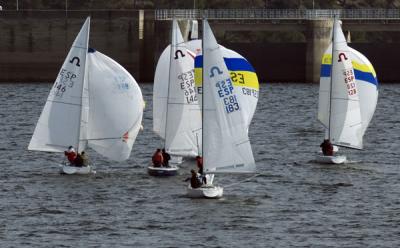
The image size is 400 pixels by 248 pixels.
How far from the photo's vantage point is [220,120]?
53375 mm

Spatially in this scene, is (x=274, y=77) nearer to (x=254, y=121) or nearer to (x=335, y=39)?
(x=254, y=121)

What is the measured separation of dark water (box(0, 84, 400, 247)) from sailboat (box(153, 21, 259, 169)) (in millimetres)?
2122

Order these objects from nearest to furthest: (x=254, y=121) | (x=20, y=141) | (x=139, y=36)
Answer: (x=20, y=141) < (x=254, y=121) < (x=139, y=36)

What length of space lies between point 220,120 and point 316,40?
244ft

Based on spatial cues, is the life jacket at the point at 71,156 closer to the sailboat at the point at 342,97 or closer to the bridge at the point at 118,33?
the sailboat at the point at 342,97

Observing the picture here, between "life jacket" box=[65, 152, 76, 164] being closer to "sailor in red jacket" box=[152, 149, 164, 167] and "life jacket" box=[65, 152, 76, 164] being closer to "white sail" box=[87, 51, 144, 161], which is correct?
"white sail" box=[87, 51, 144, 161]

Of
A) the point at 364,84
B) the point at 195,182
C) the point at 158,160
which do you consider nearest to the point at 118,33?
the point at 364,84

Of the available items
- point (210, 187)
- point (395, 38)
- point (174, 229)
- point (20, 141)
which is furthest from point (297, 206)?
point (395, 38)

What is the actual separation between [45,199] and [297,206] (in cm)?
970

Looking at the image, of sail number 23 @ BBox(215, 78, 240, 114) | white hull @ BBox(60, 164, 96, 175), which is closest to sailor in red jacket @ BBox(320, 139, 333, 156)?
white hull @ BBox(60, 164, 96, 175)

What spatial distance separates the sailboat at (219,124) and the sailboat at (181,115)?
22.8 feet

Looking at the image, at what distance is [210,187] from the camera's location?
5434 centimetres

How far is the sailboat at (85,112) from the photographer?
61.9m

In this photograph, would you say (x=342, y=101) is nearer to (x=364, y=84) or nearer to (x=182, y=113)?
(x=364, y=84)
